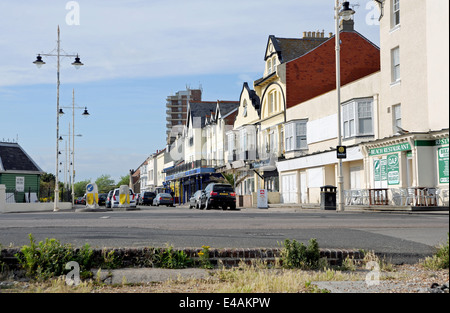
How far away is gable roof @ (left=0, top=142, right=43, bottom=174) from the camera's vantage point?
A: 55.1 metres

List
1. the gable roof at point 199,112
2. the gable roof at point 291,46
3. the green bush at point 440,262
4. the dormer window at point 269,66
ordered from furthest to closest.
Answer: the gable roof at point 199,112 < the dormer window at point 269,66 < the gable roof at point 291,46 < the green bush at point 440,262

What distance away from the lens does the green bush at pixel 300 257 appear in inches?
317

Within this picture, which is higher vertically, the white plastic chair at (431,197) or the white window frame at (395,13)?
the white window frame at (395,13)

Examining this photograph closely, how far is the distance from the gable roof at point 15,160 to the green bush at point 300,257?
5023cm

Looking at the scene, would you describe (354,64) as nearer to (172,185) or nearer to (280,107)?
(280,107)

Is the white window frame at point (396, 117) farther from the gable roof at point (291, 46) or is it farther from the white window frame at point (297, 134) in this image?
the gable roof at point (291, 46)

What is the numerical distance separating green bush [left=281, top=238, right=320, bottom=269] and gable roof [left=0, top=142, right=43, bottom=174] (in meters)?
50.2

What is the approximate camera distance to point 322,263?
8211mm

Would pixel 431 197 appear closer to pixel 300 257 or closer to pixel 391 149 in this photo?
pixel 391 149

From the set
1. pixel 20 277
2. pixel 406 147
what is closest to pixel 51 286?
pixel 20 277

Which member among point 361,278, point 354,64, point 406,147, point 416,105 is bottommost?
point 361,278

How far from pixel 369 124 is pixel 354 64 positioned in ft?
42.5

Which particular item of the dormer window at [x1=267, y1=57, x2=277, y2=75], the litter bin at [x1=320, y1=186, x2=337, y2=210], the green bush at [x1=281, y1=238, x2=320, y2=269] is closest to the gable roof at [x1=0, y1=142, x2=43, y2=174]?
the dormer window at [x1=267, y1=57, x2=277, y2=75]

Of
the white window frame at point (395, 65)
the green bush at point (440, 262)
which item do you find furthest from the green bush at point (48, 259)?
the white window frame at point (395, 65)
